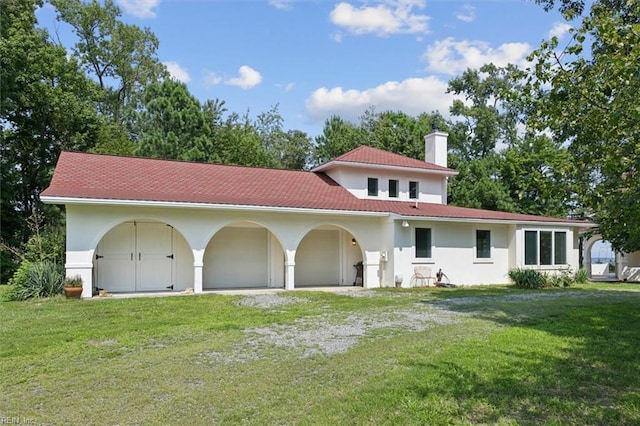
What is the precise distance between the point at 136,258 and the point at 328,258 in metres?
7.30

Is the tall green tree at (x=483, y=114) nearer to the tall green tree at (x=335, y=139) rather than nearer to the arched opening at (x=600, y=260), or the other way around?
the tall green tree at (x=335, y=139)

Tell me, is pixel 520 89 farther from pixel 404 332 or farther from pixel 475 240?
pixel 475 240

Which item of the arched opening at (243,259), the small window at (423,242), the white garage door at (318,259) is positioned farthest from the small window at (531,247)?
the arched opening at (243,259)

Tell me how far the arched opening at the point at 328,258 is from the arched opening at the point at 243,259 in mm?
1192

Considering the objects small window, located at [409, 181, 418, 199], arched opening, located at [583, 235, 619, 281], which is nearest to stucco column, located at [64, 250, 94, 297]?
small window, located at [409, 181, 418, 199]

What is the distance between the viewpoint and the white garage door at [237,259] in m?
16.4

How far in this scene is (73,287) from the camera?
40.2 ft

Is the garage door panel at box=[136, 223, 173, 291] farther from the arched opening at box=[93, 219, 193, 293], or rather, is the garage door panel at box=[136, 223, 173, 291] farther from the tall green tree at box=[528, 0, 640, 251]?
the tall green tree at box=[528, 0, 640, 251]

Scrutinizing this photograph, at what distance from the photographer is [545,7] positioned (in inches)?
460

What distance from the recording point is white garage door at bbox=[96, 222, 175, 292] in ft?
47.9

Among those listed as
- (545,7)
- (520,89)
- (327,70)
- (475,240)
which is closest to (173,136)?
(327,70)

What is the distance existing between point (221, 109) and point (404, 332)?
28.8m

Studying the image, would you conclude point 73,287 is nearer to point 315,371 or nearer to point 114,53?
point 315,371

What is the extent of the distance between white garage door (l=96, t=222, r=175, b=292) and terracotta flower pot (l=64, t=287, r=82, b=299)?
6.86 feet
